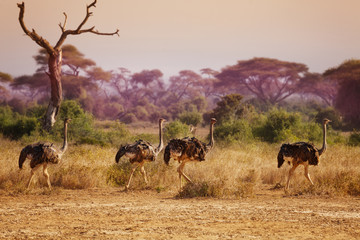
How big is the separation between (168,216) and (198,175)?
10.3ft

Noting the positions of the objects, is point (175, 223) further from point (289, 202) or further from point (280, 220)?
point (289, 202)

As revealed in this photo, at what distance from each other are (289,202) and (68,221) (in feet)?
12.6

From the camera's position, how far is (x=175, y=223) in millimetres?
6824

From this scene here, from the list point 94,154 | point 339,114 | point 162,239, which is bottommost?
point 162,239

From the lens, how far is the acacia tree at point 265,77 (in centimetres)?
3984

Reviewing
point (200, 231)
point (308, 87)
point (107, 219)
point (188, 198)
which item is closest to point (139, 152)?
point (188, 198)

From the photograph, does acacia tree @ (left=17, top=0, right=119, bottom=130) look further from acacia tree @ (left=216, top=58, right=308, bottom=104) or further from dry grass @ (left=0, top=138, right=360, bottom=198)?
acacia tree @ (left=216, top=58, right=308, bottom=104)

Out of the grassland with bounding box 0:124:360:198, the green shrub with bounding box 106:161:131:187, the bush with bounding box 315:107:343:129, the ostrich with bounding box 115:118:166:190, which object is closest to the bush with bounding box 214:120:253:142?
the grassland with bounding box 0:124:360:198

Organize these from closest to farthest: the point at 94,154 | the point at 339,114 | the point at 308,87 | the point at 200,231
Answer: the point at 200,231, the point at 94,154, the point at 339,114, the point at 308,87

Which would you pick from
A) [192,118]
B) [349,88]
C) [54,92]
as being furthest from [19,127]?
[349,88]

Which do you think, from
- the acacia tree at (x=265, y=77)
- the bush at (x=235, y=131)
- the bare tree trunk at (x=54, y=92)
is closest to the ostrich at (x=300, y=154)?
the bush at (x=235, y=131)

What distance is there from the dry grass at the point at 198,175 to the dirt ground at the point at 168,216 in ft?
1.03

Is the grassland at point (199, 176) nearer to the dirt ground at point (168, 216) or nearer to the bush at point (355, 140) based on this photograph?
the dirt ground at point (168, 216)

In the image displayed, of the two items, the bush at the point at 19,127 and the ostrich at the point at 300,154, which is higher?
the bush at the point at 19,127
